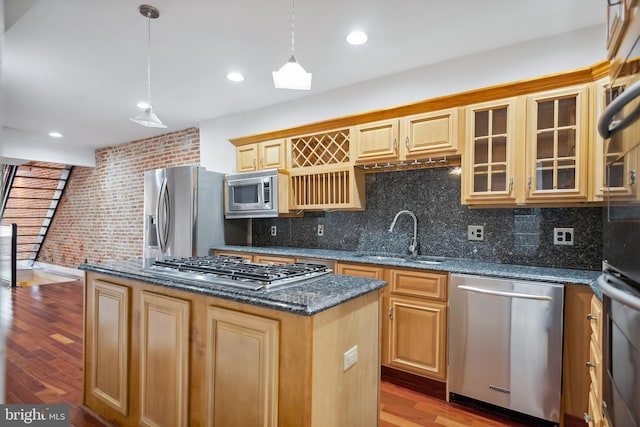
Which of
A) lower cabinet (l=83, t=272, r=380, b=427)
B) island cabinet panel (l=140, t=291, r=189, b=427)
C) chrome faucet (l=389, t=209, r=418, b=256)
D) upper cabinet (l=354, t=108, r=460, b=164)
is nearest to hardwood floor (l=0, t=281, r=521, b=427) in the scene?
lower cabinet (l=83, t=272, r=380, b=427)

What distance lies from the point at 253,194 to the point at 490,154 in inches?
96.1

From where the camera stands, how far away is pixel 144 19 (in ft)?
7.82

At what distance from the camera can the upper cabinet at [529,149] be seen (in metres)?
2.21

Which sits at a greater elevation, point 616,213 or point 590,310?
point 616,213

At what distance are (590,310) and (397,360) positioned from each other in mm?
1313

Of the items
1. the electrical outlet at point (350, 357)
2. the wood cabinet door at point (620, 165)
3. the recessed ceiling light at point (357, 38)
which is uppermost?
the recessed ceiling light at point (357, 38)

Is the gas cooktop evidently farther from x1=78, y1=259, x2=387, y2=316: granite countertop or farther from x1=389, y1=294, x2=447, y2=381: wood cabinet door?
x1=389, y1=294, x2=447, y2=381: wood cabinet door

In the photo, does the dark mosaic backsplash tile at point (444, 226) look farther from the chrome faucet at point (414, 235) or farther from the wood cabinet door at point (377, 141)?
the wood cabinet door at point (377, 141)

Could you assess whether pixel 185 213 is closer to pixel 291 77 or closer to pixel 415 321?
pixel 291 77

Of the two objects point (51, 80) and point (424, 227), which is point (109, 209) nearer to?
point (51, 80)

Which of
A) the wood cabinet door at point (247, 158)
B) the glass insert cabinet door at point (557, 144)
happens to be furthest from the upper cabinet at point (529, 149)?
the wood cabinet door at point (247, 158)

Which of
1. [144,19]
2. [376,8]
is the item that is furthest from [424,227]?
[144,19]

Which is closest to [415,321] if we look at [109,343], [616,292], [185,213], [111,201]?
[616,292]

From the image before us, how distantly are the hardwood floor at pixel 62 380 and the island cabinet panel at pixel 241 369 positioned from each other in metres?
0.88
